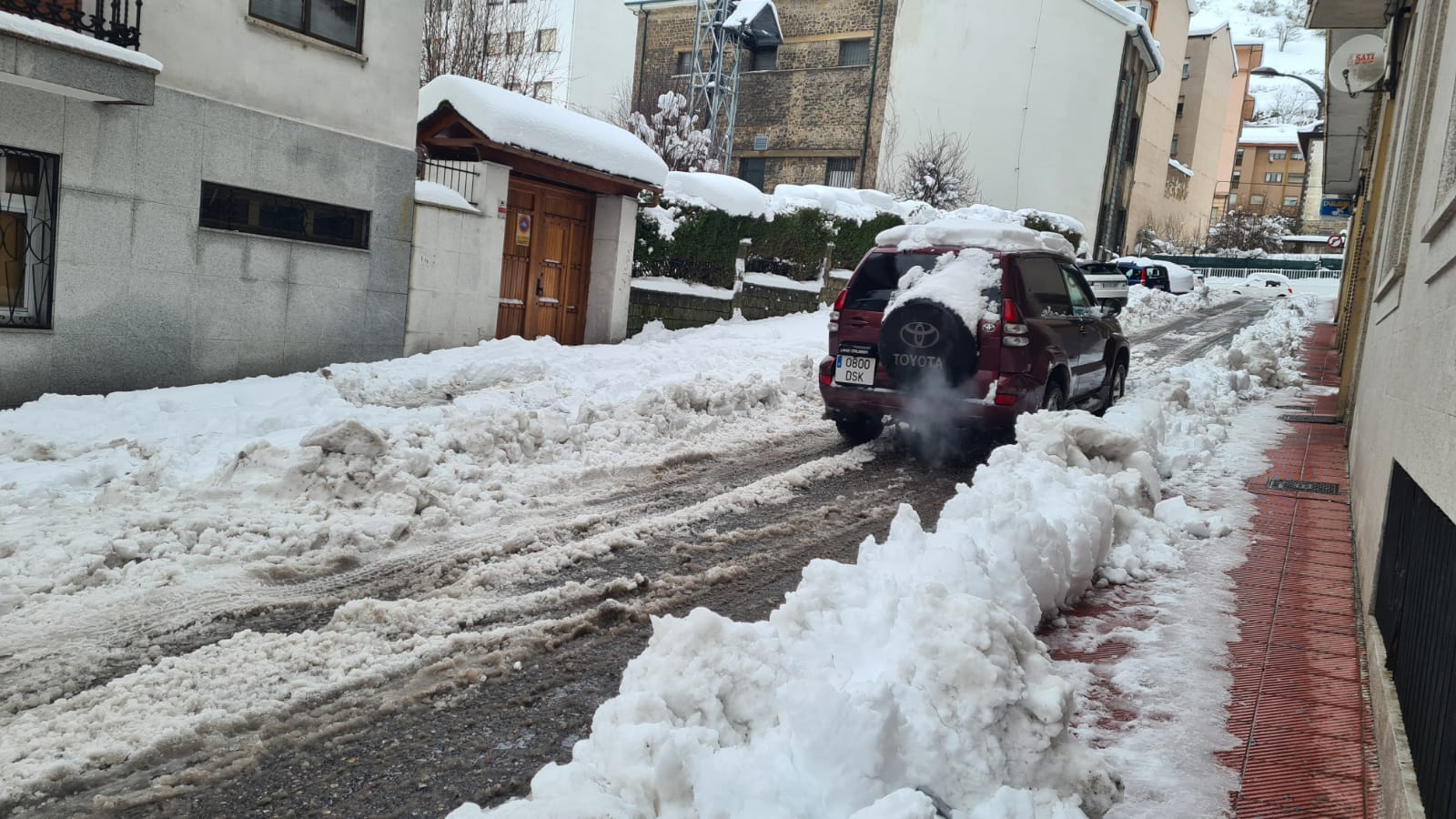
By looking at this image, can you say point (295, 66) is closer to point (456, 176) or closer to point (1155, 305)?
point (456, 176)

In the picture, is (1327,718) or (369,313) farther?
(369,313)

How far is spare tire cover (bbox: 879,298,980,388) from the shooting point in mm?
8164

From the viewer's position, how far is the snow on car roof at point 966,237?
28.5ft

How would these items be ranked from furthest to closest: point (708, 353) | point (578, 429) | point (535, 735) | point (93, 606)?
1. point (708, 353)
2. point (578, 429)
3. point (93, 606)
4. point (535, 735)

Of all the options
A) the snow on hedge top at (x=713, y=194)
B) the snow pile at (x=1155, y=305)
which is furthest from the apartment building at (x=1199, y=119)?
the snow on hedge top at (x=713, y=194)

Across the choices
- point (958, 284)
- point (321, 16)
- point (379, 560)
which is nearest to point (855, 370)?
point (958, 284)

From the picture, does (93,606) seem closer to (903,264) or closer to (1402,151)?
(903,264)

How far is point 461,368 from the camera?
11789mm

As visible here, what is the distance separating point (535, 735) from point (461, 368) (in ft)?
28.4

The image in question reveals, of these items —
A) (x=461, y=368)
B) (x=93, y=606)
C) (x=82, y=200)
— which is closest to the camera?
(x=93, y=606)

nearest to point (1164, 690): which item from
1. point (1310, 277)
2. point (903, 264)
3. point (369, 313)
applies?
point (903, 264)

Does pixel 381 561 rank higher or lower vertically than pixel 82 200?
lower

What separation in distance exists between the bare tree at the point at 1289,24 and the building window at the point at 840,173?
11127 cm

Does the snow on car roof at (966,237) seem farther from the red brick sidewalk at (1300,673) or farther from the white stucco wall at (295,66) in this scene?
the white stucco wall at (295,66)
